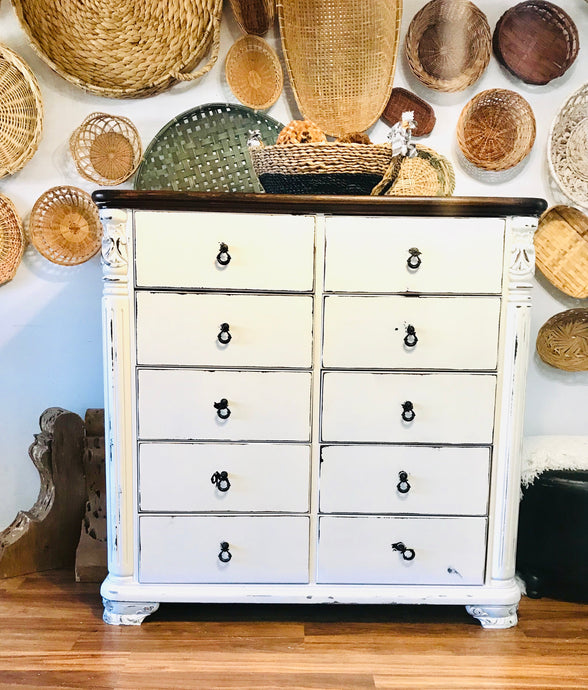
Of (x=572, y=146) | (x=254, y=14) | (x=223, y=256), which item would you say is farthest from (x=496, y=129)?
(x=223, y=256)

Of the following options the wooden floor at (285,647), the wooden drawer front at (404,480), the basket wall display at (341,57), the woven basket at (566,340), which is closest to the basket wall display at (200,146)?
the basket wall display at (341,57)

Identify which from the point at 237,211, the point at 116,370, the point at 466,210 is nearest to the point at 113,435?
the point at 116,370

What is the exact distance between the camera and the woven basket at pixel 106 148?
175 centimetres

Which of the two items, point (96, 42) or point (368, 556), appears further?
point (96, 42)

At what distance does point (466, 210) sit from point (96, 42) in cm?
120

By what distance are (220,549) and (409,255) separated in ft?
2.74

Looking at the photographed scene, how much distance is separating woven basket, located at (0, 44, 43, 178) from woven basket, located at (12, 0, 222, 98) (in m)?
0.10

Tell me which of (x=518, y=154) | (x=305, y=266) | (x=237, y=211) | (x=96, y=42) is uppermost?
(x=96, y=42)

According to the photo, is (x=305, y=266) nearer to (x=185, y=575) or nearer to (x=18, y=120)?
(x=185, y=575)

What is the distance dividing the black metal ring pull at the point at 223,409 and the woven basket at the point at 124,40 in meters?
0.99

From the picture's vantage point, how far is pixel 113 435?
1.39m

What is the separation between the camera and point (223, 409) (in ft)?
4.54

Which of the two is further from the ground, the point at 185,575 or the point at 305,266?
the point at 305,266

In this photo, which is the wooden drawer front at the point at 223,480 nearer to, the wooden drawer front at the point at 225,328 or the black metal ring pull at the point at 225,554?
the black metal ring pull at the point at 225,554
